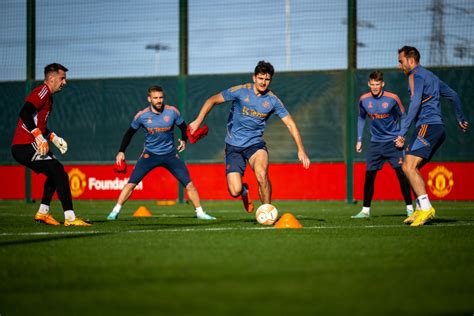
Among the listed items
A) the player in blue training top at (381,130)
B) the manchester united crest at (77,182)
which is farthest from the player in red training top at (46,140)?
Answer: the manchester united crest at (77,182)

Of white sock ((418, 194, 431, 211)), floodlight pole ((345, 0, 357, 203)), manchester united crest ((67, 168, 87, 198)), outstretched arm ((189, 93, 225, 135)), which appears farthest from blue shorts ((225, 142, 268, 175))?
manchester united crest ((67, 168, 87, 198))

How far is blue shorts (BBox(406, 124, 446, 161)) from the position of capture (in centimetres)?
994

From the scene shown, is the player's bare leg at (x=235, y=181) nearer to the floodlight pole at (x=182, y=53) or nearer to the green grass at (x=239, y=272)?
the green grass at (x=239, y=272)

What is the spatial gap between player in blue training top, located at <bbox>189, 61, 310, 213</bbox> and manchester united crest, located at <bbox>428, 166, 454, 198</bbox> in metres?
9.18

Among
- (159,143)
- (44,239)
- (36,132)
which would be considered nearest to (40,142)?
(36,132)

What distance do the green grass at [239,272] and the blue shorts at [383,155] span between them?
12.9ft

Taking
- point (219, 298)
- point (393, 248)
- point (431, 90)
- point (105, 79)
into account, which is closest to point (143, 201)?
point (105, 79)

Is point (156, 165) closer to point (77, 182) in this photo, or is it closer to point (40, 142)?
point (40, 142)

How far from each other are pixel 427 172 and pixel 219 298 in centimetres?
1572

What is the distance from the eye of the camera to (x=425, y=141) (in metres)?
9.96

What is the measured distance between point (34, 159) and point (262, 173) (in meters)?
3.12

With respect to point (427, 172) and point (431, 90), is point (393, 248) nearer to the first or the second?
point (431, 90)

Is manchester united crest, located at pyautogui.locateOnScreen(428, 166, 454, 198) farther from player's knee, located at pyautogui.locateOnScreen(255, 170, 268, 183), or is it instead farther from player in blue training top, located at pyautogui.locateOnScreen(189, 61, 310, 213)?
player's knee, located at pyautogui.locateOnScreen(255, 170, 268, 183)

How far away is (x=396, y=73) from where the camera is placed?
20188mm
